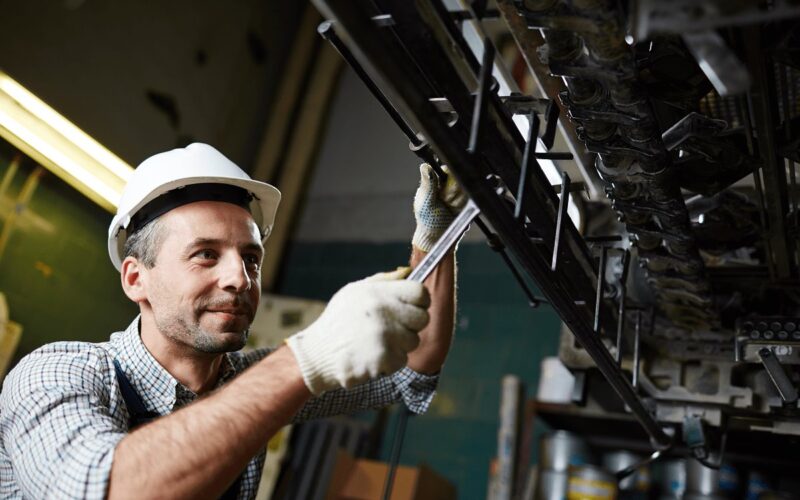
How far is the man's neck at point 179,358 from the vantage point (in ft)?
7.06

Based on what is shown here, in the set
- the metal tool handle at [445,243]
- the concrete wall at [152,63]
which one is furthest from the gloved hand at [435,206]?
the concrete wall at [152,63]

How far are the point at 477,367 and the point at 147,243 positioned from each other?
10.1ft

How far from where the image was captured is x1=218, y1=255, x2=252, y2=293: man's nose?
2.11 meters

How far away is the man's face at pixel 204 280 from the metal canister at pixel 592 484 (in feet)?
5.49

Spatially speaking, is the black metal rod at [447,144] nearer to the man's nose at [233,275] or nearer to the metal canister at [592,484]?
the man's nose at [233,275]

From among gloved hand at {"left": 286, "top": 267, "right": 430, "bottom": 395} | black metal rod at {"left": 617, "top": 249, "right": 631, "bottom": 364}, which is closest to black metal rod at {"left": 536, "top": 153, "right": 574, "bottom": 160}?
gloved hand at {"left": 286, "top": 267, "right": 430, "bottom": 395}

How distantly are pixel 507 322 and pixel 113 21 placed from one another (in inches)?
126

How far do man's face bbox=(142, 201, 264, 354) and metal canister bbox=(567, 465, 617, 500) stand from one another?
1.67 metres

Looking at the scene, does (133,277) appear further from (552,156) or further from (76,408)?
(552,156)

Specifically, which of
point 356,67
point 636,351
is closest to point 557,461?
point 636,351

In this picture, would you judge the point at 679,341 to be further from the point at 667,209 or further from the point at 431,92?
the point at 431,92

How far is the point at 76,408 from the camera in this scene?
5.47 ft

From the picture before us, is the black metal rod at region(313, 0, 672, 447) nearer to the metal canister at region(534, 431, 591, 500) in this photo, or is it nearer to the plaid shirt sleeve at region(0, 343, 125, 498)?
the plaid shirt sleeve at region(0, 343, 125, 498)

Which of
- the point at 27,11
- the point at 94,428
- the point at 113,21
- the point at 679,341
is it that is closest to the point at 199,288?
the point at 94,428
